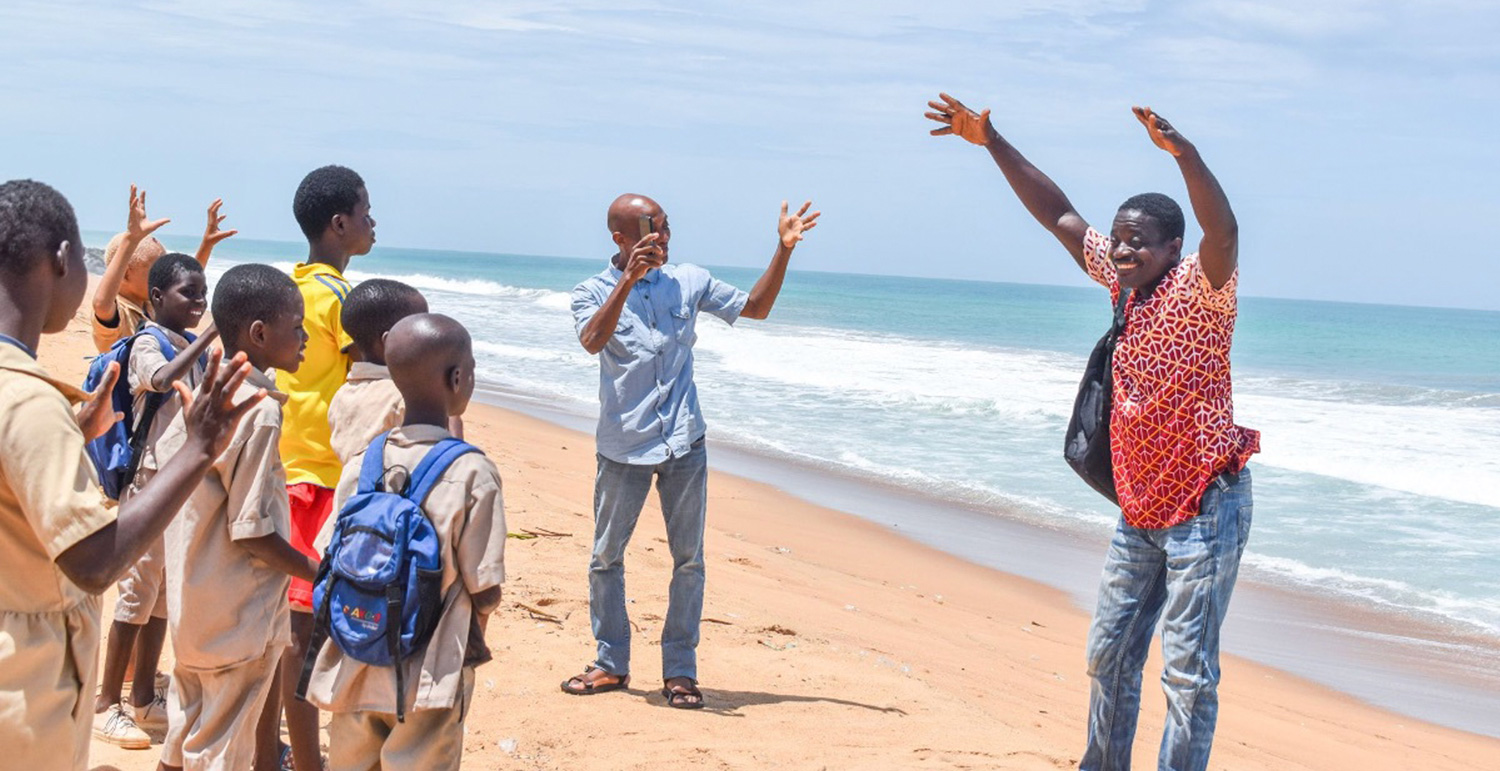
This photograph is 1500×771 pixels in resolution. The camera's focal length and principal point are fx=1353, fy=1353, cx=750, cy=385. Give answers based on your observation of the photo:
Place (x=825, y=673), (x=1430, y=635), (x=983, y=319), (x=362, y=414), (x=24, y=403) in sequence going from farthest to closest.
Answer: (x=983, y=319), (x=1430, y=635), (x=825, y=673), (x=362, y=414), (x=24, y=403)

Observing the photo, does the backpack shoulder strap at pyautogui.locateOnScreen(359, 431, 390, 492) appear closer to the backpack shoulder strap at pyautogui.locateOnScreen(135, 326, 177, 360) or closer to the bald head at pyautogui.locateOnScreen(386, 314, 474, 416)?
the bald head at pyautogui.locateOnScreen(386, 314, 474, 416)

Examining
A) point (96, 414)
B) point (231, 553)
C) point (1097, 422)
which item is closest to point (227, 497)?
point (231, 553)

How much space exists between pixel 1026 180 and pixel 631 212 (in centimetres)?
162

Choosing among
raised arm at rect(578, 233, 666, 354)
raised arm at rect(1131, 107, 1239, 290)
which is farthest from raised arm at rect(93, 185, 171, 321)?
raised arm at rect(1131, 107, 1239, 290)

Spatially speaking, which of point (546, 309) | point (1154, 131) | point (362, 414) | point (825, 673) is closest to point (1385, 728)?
point (825, 673)

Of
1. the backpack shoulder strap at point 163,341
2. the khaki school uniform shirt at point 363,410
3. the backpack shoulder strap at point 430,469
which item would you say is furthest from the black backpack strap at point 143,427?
the backpack shoulder strap at point 430,469

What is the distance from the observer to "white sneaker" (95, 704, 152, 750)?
15.3 feet

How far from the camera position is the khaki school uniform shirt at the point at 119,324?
200 inches

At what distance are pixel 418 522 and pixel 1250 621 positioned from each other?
7250 mm

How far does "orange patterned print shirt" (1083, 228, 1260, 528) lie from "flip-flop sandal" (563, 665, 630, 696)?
239 cm

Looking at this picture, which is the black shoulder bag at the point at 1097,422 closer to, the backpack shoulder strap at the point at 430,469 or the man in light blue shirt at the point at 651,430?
the man in light blue shirt at the point at 651,430

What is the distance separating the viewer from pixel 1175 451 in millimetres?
4203

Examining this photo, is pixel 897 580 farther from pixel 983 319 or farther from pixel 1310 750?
pixel 983 319

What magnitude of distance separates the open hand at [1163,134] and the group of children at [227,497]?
2098mm
